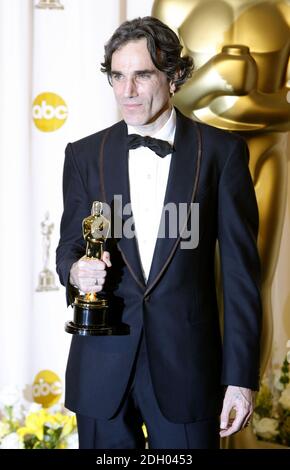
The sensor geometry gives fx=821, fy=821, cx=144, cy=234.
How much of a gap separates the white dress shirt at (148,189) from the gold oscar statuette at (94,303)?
0.35 feet

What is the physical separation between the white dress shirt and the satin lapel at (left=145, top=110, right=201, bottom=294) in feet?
0.11

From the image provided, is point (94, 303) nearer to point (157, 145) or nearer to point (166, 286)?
point (166, 286)

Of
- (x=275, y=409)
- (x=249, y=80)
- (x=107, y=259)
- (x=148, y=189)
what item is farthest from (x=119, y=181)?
(x=275, y=409)

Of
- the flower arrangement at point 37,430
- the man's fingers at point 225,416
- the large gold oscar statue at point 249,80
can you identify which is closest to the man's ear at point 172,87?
the large gold oscar statue at point 249,80

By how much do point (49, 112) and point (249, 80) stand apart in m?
0.74

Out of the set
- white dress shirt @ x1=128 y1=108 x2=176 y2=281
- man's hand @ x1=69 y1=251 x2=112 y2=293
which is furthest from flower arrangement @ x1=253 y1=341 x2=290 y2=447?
man's hand @ x1=69 y1=251 x2=112 y2=293

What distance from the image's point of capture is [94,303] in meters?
1.71

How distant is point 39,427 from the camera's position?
8.48 ft

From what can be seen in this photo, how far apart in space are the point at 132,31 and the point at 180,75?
6.5 inches

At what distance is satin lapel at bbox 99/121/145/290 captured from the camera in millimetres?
1735

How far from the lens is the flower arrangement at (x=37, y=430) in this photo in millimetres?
2584

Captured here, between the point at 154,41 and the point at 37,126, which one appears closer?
the point at 154,41

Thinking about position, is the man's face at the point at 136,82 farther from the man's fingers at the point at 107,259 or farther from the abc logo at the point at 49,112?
the abc logo at the point at 49,112

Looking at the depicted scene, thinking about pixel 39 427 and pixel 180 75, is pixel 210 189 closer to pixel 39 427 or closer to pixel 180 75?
pixel 180 75
